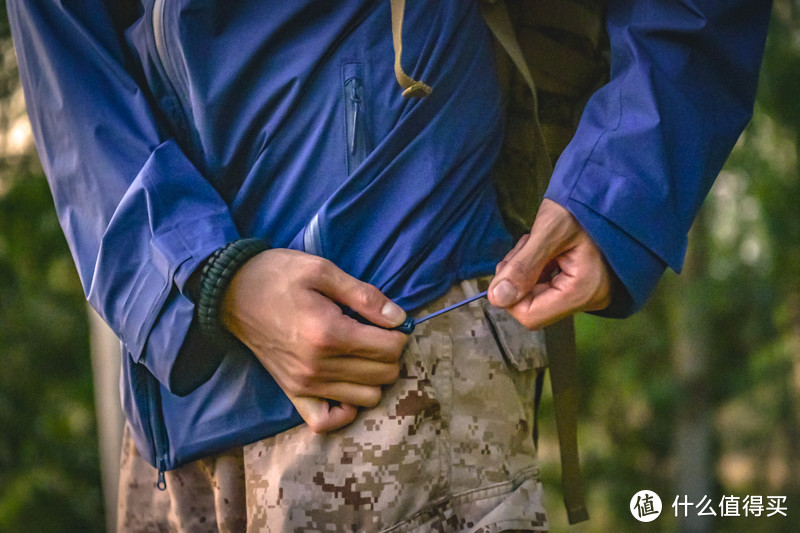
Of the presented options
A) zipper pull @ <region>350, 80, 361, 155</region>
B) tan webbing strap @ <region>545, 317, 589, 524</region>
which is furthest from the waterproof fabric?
tan webbing strap @ <region>545, 317, 589, 524</region>

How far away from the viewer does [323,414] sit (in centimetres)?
105

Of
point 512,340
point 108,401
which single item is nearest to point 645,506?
point 512,340

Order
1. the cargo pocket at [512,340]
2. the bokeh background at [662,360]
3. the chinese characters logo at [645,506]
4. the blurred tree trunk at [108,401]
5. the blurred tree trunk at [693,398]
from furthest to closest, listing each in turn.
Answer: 1. the blurred tree trunk at [693,398]
2. the bokeh background at [662,360]
3. the blurred tree trunk at [108,401]
4. the chinese characters logo at [645,506]
5. the cargo pocket at [512,340]

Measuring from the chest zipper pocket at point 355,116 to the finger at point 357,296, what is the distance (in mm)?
181

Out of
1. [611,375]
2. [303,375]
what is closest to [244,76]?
[303,375]

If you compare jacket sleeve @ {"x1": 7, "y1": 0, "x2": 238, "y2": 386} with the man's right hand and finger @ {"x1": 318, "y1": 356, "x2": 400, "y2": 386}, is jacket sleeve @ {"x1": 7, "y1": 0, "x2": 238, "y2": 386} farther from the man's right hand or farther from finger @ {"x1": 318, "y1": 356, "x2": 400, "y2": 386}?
finger @ {"x1": 318, "y1": 356, "x2": 400, "y2": 386}

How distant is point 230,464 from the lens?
1.21 metres

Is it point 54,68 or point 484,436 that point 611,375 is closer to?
point 484,436

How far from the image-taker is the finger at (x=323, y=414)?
105cm

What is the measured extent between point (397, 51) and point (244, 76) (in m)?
0.26

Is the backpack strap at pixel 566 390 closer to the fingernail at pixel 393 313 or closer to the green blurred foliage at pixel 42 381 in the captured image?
the fingernail at pixel 393 313

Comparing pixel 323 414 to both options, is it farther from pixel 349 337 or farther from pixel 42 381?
pixel 42 381

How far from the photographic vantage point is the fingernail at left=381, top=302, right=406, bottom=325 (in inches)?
41.5

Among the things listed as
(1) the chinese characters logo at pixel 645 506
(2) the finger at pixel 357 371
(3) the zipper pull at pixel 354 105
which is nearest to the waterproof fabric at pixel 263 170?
(3) the zipper pull at pixel 354 105
